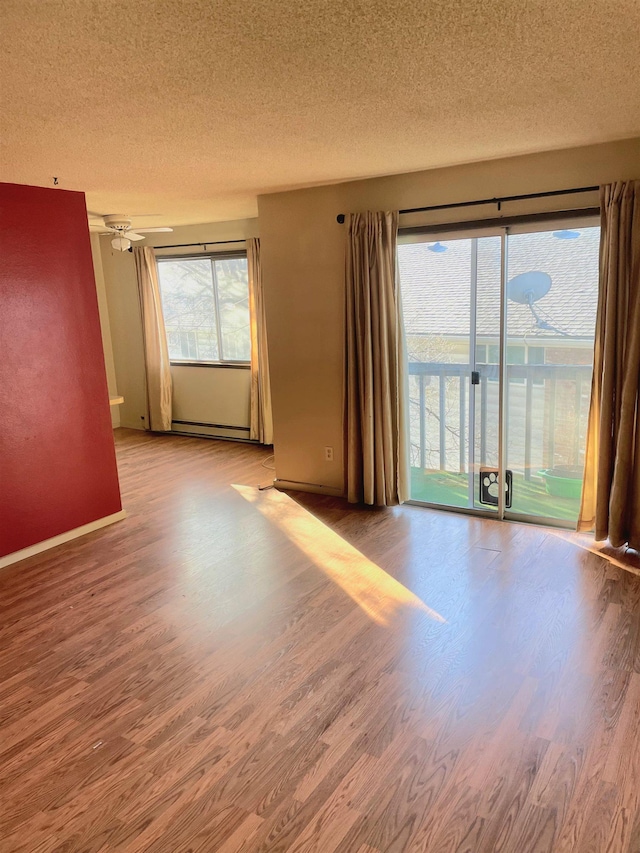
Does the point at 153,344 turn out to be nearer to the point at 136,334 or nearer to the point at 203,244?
the point at 136,334

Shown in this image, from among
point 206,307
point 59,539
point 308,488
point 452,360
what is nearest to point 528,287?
point 452,360

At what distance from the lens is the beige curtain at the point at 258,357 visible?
621 cm

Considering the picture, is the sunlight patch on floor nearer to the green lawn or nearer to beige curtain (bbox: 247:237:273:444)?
the green lawn

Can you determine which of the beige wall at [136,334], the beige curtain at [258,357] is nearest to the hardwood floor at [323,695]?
the beige curtain at [258,357]

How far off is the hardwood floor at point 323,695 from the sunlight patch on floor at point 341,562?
0.06 feet

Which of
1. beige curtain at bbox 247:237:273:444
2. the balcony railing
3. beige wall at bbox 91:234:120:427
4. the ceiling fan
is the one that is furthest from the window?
the balcony railing

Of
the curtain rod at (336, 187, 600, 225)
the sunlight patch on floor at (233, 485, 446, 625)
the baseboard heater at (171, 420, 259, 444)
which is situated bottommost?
the sunlight patch on floor at (233, 485, 446, 625)

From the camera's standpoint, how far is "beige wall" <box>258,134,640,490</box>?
13.1ft

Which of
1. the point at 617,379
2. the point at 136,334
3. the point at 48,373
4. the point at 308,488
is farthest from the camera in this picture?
the point at 136,334

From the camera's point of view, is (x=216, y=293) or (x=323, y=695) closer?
(x=323, y=695)

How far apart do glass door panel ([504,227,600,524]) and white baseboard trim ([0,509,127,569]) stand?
286 cm

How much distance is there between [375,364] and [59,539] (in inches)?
98.2

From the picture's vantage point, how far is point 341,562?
3756 mm

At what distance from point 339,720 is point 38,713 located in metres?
1.22
